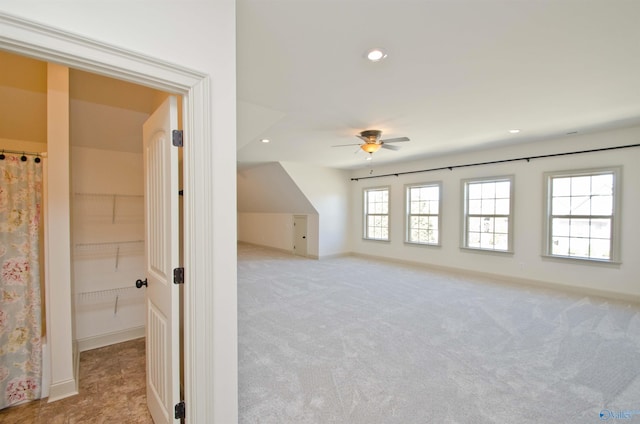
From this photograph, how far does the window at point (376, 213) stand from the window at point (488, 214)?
2.01m

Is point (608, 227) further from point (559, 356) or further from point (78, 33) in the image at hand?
point (78, 33)

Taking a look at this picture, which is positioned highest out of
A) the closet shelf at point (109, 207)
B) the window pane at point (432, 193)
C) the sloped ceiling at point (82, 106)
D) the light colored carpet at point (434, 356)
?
the sloped ceiling at point (82, 106)

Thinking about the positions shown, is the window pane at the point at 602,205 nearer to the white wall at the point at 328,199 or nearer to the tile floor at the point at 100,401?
the white wall at the point at 328,199

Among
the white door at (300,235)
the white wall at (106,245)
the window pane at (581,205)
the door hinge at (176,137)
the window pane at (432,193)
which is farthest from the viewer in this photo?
the white door at (300,235)

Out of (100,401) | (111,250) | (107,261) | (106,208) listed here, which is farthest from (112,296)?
(100,401)

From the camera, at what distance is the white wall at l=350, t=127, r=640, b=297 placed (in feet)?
12.9

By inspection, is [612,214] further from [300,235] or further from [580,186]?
[300,235]

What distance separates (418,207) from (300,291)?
3.70 m

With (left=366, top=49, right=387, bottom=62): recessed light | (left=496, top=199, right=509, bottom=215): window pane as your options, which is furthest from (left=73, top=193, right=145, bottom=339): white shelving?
(left=496, top=199, right=509, bottom=215): window pane

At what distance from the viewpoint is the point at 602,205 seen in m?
4.20

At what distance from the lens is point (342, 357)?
2504 millimetres

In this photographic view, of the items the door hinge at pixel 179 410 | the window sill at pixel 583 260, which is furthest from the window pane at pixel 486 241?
the door hinge at pixel 179 410

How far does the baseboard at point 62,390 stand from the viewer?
77.3 inches

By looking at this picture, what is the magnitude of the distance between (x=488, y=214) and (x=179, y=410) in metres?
Result: 5.81
